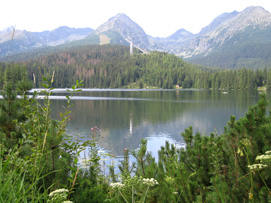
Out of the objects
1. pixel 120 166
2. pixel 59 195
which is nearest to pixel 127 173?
pixel 120 166

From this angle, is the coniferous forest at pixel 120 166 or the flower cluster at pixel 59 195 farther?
the coniferous forest at pixel 120 166

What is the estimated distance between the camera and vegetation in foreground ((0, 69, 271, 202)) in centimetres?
289

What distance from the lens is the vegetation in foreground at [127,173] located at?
289 cm

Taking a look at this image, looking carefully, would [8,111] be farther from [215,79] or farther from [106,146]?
[215,79]

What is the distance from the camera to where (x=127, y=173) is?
4.71 m

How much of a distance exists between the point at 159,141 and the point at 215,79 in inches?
5372

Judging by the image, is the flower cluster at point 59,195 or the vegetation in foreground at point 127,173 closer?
the flower cluster at point 59,195

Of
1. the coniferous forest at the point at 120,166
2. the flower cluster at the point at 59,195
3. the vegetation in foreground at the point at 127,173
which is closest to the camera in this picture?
the flower cluster at the point at 59,195

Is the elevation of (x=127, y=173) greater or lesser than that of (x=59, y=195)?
lesser

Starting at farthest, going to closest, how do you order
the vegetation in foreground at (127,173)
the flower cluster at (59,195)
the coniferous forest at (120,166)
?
the coniferous forest at (120,166) → the vegetation in foreground at (127,173) → the flower cluster at (59,195)

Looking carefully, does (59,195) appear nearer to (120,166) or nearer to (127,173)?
(127,173)

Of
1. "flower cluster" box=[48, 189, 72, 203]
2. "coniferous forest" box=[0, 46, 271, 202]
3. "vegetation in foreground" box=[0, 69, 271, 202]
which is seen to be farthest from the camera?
"coniferous forest" box=[0, 46, 271, 202]

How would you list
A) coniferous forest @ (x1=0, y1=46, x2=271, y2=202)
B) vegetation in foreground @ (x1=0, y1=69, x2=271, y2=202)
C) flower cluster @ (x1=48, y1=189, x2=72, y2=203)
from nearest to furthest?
flower cluster @ (x1=48, y1=189, x2=72, y2=203) < vegetation in foreground @ (x1=0, y1=69, x2=271, y2=202) < coniferous forest @ (x1=0, y1=46, x2=271, y2=202)

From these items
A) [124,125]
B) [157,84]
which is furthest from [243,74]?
[124,125]
